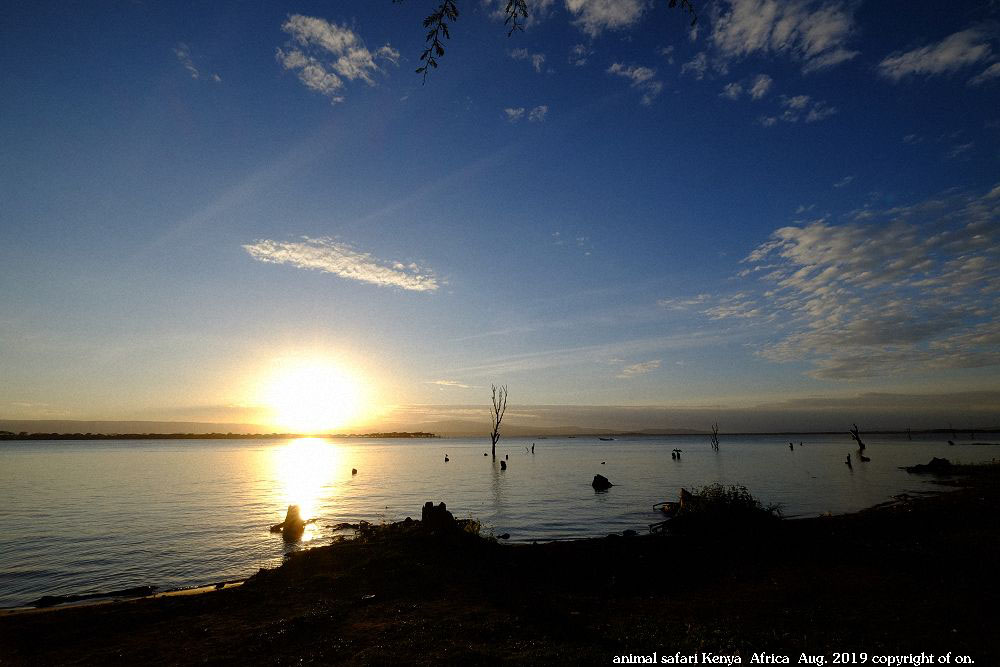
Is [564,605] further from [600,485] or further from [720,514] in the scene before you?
[600,485]

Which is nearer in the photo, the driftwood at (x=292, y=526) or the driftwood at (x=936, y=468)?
the driftwood at (x=292, y=526)

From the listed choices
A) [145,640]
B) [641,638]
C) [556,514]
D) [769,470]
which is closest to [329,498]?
[556,514]

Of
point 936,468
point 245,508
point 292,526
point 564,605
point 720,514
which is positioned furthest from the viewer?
point 936,468

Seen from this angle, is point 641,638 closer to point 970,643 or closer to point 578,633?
point 578,633

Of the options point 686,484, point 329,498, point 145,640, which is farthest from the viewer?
point 686,484

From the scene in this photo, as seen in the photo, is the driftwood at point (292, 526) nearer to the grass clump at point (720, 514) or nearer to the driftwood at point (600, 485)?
the grass clump at point (720, 514)

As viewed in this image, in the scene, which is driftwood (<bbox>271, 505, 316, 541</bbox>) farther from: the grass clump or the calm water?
the grass clump

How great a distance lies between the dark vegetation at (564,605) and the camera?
880cm

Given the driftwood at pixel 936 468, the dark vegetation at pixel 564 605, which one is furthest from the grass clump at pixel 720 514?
the driftwood at pixel 936 468

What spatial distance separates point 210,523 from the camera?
28828mm

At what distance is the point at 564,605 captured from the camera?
11883 mm

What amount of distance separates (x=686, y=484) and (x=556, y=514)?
2268 cm

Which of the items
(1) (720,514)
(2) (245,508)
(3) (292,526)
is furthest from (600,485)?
(2) (245,508)

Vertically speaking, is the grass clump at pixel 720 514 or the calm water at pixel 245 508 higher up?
the grass clump at pixel 720 514
